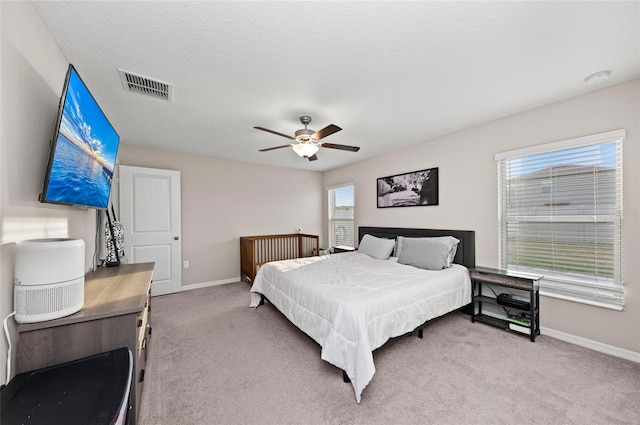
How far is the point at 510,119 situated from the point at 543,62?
1.12 meters

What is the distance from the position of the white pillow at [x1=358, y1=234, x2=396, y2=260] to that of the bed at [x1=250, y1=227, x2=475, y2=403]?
0.05ft

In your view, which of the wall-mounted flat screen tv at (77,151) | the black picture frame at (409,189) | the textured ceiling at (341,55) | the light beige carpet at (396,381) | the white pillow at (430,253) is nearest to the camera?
the wall-mounted flat screen tv at (77,151)

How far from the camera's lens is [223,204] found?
476cm

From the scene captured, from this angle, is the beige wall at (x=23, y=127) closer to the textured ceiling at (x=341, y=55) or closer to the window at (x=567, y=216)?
the textured ceiling at (x=341, y=55)

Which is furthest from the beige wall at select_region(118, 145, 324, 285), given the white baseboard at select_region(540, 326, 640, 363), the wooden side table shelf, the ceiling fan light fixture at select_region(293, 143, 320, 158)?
the white baseboard at select_region(540, 326, 640, 363)

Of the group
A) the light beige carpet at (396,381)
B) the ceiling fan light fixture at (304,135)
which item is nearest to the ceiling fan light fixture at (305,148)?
the ceiling fan light fixture at (304,135)

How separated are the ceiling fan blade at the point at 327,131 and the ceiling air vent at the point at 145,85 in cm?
141

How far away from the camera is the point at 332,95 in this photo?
236 centimetres

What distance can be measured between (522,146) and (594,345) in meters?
2.11

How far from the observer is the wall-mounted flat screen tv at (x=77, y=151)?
4.31 feet

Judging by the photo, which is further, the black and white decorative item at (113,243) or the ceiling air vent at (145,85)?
the black and white decorative item at (113,243)

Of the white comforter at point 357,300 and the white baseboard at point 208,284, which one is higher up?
the white comforter at point 357,300

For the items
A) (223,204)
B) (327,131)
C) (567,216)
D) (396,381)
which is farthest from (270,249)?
(567,216)

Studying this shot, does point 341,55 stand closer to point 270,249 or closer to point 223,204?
point 223,204
